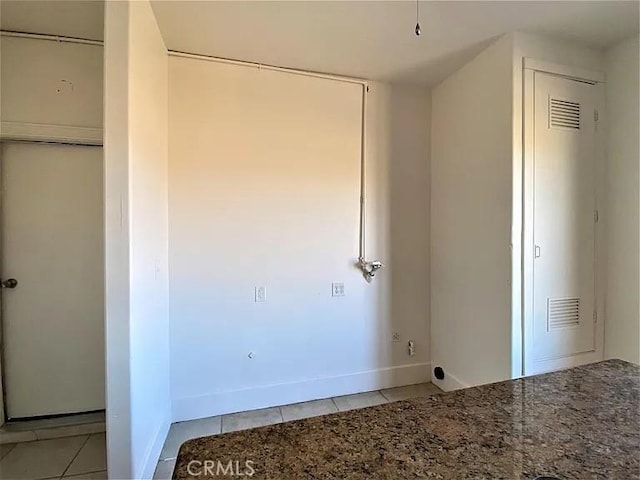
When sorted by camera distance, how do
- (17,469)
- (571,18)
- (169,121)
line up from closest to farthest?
(17,469) < (571,18) < (169,121)

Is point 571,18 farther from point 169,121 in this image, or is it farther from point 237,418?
point 237,418

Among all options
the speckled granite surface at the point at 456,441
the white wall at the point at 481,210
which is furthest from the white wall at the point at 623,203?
the speckled granite surface at the point at 456,441

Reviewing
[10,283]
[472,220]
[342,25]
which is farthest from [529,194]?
[10,283]

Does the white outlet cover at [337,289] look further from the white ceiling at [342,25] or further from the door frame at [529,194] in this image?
the white ceiling at [342,25]

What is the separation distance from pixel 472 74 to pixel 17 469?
408 cm

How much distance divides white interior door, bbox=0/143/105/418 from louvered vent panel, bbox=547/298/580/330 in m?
3.28

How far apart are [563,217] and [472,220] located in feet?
1.98

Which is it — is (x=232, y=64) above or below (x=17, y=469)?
above

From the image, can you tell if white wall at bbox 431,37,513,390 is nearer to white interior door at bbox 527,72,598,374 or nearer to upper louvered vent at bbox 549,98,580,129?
white interior door at bbox 527,72,598,374

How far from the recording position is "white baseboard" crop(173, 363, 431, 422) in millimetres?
2686

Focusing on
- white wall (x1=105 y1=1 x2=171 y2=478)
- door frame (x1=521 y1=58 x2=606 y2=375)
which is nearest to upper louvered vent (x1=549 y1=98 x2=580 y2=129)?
door frame (x1=521 y1=58 x2=606 y2=375)

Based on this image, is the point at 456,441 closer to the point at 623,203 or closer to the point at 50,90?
the point at 623,203

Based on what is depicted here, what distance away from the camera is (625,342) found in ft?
8.12

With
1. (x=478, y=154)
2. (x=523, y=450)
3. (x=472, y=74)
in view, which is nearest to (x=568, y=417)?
(x=523, y=450)
